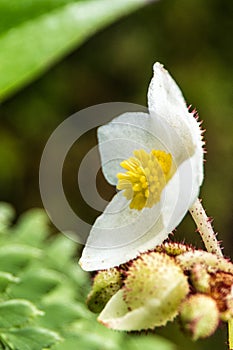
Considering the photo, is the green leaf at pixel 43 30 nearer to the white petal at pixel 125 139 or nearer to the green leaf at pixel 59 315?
the white petal at pixel 125 139

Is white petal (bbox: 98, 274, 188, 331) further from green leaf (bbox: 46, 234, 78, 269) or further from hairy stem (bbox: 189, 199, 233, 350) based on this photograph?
green leaf (bbox: 46, 234, 78, 269)

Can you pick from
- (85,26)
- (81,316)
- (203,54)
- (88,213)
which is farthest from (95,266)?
(203,54)

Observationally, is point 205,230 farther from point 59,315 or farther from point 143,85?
point 143,85

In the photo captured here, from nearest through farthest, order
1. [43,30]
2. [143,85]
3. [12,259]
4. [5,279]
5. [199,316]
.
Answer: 1. [199,316]
2. [43,30]
3. [5,279]
4. [12,259]
5. [143,85]

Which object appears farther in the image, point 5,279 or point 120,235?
point 5,279

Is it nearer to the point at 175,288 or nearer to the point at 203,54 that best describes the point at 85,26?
the point at 175,288

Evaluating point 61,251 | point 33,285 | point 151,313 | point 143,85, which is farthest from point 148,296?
point 143,85
